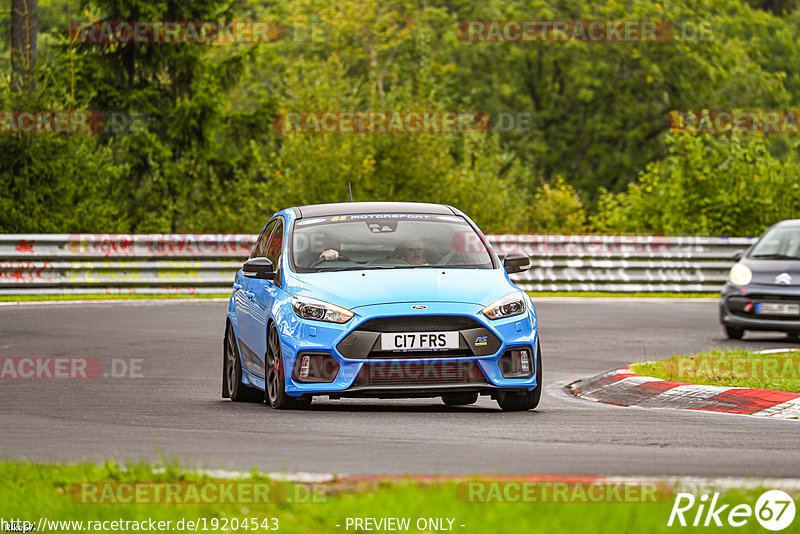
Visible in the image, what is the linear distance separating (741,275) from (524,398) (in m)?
9.77

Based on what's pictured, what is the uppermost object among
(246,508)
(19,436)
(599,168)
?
(246,508)

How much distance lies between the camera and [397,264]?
11719mm

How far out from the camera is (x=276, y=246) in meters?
12.5

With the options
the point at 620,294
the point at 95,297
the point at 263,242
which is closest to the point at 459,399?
the point at 263,242

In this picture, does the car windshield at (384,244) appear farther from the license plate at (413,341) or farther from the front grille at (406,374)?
the front grille at (406,374)

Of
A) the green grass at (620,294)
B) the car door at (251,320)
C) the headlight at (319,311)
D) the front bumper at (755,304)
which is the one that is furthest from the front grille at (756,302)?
the headlight at (319,311)

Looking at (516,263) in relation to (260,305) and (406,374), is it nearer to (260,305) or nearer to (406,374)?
(406,374)

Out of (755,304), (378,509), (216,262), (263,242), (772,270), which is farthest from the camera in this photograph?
(216,262)

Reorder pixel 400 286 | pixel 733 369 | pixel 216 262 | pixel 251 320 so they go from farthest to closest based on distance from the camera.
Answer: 1. pixel 216 262
2. pixel 733 369
3. pixel 251 320
4. pixel 400 286

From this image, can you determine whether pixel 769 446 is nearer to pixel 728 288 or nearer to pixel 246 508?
pixel 246 508

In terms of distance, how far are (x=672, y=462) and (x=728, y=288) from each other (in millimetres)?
12956

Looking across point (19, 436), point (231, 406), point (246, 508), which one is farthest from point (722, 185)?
point (246, 508)

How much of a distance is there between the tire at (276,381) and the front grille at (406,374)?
657 mm

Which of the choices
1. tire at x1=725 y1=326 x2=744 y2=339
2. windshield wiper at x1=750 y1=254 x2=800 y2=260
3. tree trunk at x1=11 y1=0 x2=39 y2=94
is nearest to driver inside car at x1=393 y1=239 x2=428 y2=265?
tire at x1=725 y1=326 x2=744 y2=339
